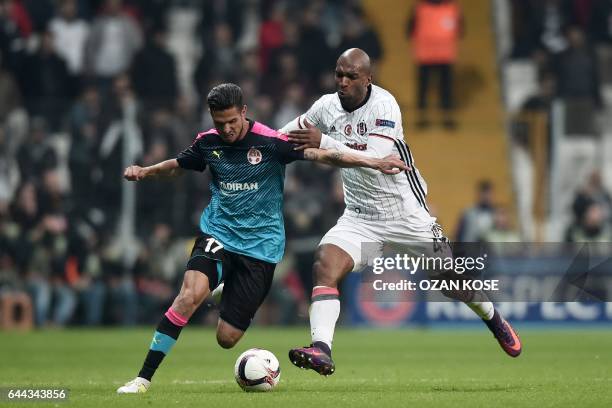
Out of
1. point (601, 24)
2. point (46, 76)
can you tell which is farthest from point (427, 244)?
point (601, 24)

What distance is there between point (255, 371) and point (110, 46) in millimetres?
12890

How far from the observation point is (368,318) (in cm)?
2152

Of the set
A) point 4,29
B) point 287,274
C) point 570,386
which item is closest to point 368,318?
point 287,274

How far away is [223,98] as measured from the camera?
10656mm

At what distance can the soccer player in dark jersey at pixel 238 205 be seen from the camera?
10.9m

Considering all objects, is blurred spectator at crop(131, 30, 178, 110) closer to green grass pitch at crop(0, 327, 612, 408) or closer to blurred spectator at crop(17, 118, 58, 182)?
blurred spectator at crop(17, 118, 58, 182)

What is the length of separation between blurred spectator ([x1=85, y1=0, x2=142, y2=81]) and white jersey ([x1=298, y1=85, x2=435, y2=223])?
37.8 feet

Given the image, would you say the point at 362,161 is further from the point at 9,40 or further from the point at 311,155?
the point at 9,40

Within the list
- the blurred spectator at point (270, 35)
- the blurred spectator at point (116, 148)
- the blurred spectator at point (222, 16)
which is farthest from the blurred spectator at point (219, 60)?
the blurred spectator at point (116, 148)

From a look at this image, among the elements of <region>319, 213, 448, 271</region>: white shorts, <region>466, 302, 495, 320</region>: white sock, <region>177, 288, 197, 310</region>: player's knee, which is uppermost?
<region>319, 213, 448, 271</region>: white shorts

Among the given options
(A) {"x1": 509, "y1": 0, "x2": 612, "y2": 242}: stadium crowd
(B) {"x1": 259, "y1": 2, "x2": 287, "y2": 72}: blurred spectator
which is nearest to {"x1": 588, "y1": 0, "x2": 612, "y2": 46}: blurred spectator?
(A) {"x1": 509, "y1": 0, "x2": 612, "y2": 242}: stadium crowd

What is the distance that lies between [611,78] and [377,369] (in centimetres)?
1180

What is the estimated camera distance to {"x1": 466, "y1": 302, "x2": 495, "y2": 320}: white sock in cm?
1185

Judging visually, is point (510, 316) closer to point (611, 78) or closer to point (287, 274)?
point (287, 274)
